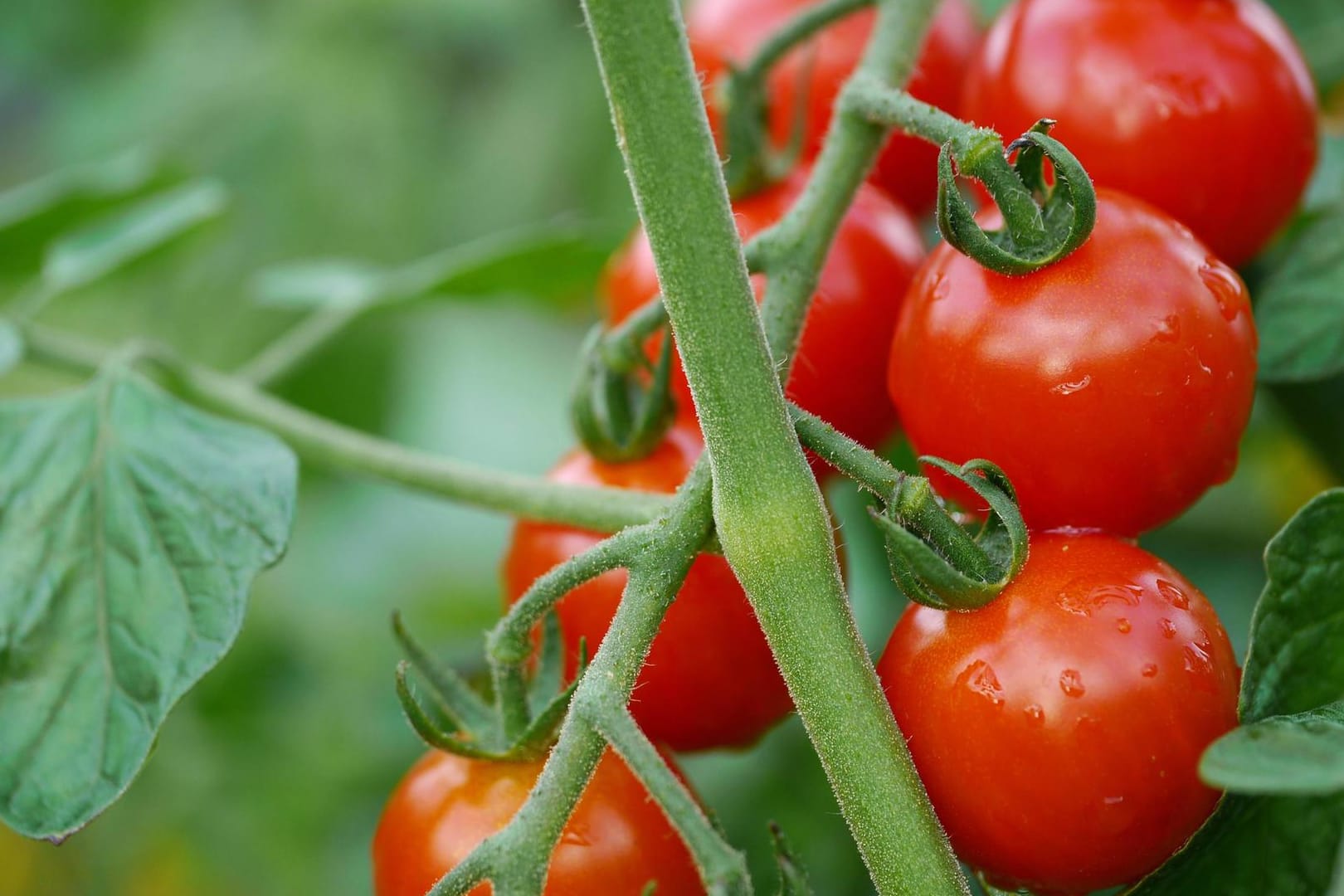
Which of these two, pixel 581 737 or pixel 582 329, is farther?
pixel 582 329

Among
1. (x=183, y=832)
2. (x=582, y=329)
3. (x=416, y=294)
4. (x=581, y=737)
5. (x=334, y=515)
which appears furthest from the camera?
(x=582, y=329)

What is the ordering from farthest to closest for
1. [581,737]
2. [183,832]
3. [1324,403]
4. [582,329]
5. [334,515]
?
[582,329], [334,515], [183,832], [1324,403], [581,737]

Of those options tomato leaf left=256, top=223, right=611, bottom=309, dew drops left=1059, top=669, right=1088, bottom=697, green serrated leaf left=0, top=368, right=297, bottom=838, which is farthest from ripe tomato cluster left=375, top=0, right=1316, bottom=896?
tomato leaf left=256, top=223, right=611, bottom=309

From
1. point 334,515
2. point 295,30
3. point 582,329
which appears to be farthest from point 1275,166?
point 295,30

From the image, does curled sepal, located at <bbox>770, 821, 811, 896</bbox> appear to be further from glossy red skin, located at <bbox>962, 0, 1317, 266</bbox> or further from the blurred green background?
the blurred green background

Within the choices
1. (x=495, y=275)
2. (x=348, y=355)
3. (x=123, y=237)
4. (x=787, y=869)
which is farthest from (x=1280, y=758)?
(x=348, y=355)

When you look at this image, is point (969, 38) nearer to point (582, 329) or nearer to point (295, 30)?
point (582, 329)

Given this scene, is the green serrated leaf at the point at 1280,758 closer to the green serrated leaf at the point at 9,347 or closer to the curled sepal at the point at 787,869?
the curled sepal at the point at 787,869

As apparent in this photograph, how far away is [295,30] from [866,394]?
157 cm

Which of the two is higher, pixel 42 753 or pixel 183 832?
pixel 42 753

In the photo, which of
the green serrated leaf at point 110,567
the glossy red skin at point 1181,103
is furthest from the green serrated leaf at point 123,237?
the glossy red skin at point 1181,103

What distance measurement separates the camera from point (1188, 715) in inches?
20.1

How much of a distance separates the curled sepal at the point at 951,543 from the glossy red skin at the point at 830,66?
0.33m

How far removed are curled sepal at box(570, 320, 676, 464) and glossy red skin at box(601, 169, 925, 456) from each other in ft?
0.12
